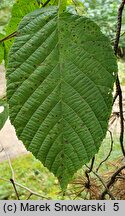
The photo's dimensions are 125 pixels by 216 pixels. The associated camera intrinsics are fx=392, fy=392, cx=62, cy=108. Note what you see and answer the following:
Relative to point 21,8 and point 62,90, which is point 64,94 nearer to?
point 62,90

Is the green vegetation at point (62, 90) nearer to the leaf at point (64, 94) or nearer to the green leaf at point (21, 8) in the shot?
the leaf at point (64, 94)

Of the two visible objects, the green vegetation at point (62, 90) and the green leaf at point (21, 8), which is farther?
the green leaf at point (21, 8)

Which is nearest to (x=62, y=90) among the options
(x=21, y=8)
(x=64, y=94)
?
(x=64, y=94)

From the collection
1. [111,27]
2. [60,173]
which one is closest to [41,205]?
[60,173]

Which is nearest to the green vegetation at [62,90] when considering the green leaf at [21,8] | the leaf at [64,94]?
the leaf at [64,94]

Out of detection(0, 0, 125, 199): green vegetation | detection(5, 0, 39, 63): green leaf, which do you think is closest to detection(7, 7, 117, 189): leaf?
detection(0, 0, 125, 199): green vegetation

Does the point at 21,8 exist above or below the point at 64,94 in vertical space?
above

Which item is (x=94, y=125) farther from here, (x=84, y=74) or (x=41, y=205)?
(x=41, y=205)

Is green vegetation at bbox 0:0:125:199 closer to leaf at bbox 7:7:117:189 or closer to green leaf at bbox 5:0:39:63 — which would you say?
leaf at bbox 7:7:117:189
